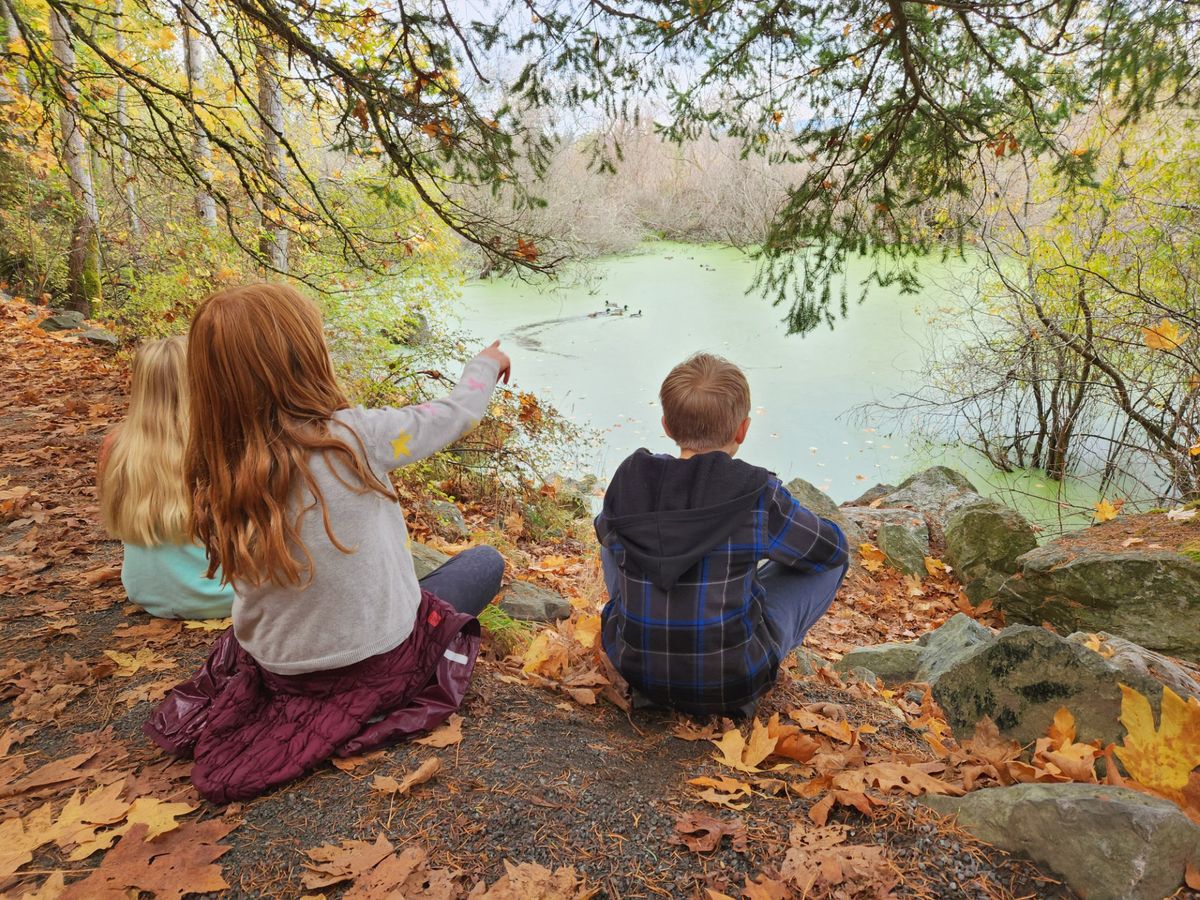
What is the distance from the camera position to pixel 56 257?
31.6ft

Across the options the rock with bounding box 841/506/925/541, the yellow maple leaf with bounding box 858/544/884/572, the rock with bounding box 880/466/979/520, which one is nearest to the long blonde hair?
the yellow maple leaf with bounding box 858/544/884/572

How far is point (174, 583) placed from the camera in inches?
93.8

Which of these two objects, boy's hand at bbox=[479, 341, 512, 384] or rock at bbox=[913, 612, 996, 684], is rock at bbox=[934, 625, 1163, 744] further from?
boy's hand at bbox=[479, 341, 512, 384]

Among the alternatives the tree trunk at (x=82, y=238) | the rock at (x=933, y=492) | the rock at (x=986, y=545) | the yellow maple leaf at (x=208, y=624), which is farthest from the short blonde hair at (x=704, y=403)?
the tree trunk at (x=82, y=238)

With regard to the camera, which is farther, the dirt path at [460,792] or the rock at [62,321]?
the rock at [62,321]

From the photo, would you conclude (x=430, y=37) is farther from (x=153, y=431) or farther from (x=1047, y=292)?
(x=1047, y=292)

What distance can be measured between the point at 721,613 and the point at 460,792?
2.56 feet

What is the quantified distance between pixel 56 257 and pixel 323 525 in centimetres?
1115

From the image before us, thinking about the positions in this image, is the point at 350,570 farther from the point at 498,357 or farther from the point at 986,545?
the point at 986,545

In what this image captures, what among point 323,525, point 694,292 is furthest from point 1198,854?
point 694,292

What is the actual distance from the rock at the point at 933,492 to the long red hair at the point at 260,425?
22.6 feet

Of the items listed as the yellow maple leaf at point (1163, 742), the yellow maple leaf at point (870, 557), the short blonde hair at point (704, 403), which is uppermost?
the short blonde hair at point (704, 403)

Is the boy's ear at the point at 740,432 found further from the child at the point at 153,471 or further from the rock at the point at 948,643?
the rock at the point at 948,643

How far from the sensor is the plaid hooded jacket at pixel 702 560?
1771 millimetres
